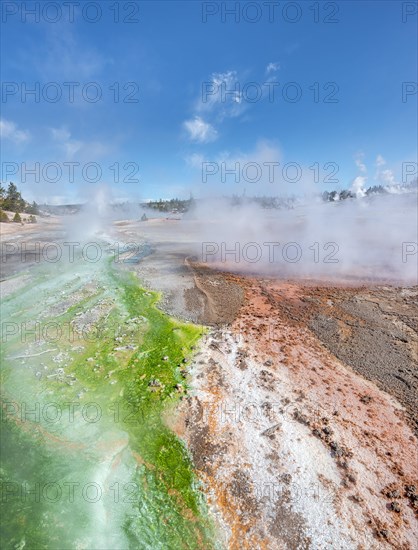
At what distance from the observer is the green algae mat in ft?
14.3

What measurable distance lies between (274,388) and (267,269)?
1011 cm

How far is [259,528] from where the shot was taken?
4.29m

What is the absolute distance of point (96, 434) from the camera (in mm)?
5875

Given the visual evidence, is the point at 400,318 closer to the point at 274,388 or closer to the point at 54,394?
the point at 274,388

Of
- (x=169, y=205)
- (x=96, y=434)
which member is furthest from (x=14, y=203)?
(x=96, y=434)

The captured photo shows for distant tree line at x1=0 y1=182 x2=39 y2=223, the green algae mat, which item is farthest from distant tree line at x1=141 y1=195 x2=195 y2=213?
the green algae mat

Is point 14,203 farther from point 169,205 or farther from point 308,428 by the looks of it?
point 308,428

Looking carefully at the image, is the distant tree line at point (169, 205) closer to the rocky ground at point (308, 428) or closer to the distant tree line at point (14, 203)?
the distant tree line at point (14, 203)

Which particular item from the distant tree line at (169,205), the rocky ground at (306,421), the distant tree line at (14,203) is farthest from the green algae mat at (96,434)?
the distant tree line at (169,205)

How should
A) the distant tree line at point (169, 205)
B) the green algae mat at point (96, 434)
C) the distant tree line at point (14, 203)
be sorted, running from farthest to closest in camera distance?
the distant tree line at point (169, 205), the distant tree line at point (14, 203), the green algae mat at point (96, 434)

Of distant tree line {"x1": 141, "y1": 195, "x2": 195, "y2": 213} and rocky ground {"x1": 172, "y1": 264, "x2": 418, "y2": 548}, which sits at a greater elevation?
distant tree line {"x1": 141, "y1": 195, "x2": 195, "y2": 213}

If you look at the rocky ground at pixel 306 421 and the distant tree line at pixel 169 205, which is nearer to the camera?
the rocky ground at pixel 306 421

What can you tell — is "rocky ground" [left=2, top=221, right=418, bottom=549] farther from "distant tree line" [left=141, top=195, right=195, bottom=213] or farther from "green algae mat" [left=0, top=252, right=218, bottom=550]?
"distant tree line" [left=141, top=195, right=195, bottom=213]

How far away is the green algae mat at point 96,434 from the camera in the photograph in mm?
4352
